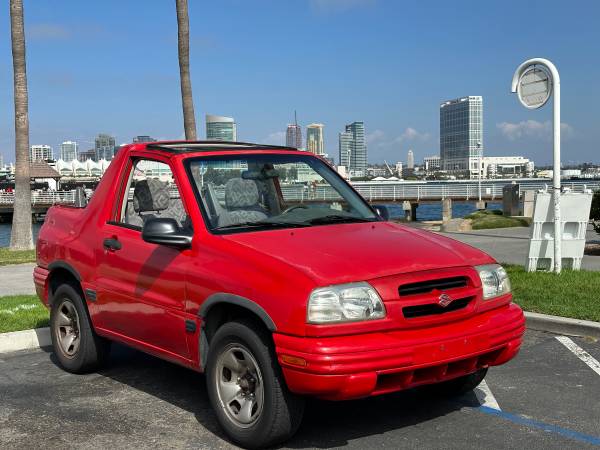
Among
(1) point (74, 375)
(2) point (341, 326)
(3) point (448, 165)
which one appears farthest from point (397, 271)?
(3) point (448, 165)

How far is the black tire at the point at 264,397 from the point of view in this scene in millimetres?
4113

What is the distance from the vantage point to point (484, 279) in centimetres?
455

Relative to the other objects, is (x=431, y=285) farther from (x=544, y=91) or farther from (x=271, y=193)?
(x=544, y=91)

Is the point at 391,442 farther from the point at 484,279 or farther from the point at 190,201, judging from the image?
the point at 190,201

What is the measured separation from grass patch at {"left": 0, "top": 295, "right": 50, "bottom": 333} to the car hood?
4039mm

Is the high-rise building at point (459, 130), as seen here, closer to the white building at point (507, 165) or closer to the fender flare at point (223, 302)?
the white building at point (507, 165)

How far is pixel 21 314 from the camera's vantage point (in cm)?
833

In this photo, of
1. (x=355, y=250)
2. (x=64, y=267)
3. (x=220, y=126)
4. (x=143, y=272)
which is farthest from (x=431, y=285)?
(x=220, y=126)

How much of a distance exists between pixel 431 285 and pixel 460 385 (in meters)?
1.31

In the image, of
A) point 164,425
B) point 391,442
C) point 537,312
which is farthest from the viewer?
point 537,312

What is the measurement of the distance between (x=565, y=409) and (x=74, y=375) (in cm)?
395

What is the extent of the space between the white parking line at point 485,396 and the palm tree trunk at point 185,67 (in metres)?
12.5

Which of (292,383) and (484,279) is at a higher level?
(484,279)

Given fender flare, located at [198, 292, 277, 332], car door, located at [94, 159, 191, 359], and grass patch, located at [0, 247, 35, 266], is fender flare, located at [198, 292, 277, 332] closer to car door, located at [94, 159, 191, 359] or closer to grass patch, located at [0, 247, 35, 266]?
car door, located at [94, 159, 191, 359]
